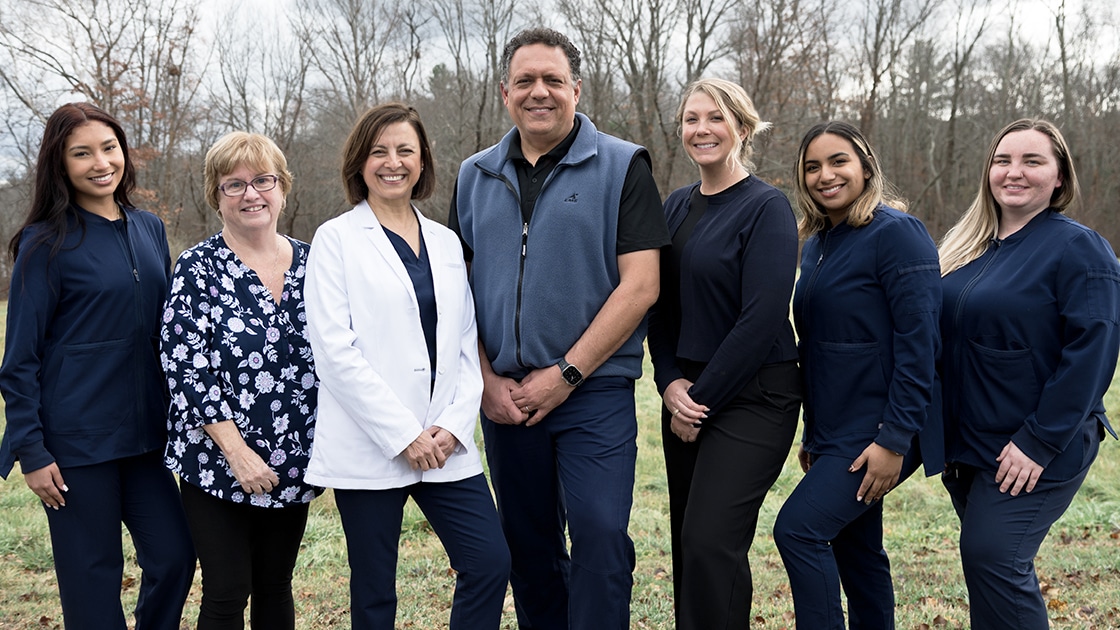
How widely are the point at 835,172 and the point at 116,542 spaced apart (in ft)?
10.3

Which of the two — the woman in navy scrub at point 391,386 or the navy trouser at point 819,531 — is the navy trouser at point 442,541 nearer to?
the woman in navy scrub at point 391,386

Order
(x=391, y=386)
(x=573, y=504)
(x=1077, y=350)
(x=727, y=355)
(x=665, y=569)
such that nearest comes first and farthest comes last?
1. (x=1077, y=350)
2. (x=391, y=386)
3. (x=727, y=355)
4. (x=573, y=504)
5. (x=665, y=569)

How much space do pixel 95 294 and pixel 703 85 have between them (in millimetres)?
2466

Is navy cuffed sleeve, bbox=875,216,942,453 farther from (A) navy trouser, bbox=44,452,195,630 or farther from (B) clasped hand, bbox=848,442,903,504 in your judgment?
(A) navy trouser, bbox=44,452,195,630

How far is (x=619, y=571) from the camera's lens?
332cm

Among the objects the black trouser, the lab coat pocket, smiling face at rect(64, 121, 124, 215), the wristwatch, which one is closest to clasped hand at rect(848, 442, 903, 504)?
the wristwatch

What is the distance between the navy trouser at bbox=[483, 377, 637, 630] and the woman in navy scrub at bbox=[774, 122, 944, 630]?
65cm

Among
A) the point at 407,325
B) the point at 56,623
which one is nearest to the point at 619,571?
the point at 407,325

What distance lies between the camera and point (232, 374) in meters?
3.12

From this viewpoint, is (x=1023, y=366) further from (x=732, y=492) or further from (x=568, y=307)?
(x=568, y=307)

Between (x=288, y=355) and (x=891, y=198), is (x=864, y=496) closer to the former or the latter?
(x=891, y=198)

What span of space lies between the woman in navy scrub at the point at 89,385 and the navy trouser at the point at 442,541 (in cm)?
76

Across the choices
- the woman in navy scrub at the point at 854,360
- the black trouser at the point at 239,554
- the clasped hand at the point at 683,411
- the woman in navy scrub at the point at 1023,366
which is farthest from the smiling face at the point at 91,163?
the woman in navy scrub at the point at 1023,366

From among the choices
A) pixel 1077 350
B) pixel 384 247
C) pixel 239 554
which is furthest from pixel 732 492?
pixel 239 554
